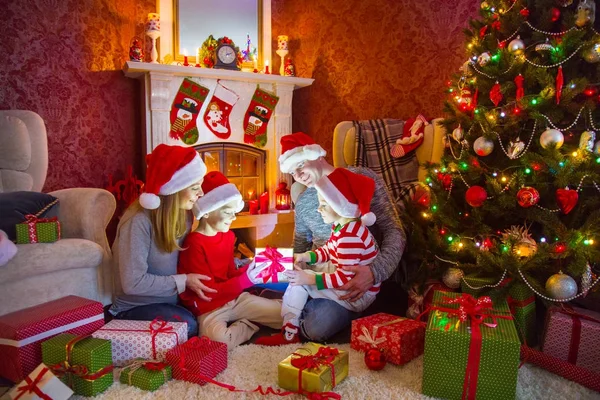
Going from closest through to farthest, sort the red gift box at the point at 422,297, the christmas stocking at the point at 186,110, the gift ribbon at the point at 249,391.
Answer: the gift ribbon at the point at 249,391, the red gift box at the point at 422,297, the christmas stocking at the point at 186,110

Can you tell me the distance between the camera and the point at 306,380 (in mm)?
1778

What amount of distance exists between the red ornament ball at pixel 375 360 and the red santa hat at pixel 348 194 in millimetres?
588

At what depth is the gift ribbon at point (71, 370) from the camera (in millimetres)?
1793

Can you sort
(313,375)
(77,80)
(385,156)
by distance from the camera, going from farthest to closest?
(77,80) → (385,156) → (313,375)

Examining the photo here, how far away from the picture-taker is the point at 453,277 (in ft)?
7.97

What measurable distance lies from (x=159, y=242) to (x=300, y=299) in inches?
28.3

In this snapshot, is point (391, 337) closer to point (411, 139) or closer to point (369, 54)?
point (411, 139)

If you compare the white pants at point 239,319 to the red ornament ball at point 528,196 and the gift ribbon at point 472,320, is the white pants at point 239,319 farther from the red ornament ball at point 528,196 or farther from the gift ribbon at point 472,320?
the red ornament ball at point 528,196

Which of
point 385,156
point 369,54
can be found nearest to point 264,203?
point 385,156

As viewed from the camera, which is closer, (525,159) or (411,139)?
(525,159)

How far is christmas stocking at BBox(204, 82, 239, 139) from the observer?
4.13m

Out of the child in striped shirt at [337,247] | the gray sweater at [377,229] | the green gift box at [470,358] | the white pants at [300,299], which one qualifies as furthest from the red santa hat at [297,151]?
the green gift box at [470,358]

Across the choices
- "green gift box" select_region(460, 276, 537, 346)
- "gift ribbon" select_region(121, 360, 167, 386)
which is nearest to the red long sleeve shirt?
"gift ribbon" select_region(121, 360, 167, 386)

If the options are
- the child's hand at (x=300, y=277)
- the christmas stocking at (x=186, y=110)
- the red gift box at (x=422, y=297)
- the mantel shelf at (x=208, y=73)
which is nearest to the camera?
the child's hand at (x=300, y=277)
